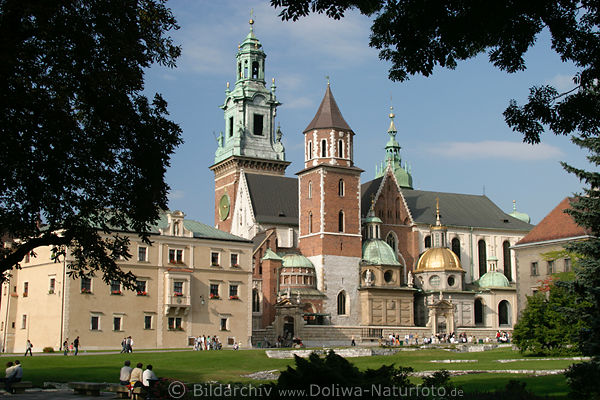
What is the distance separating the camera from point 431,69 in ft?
46.7

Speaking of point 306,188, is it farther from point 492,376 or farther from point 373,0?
point 373,0

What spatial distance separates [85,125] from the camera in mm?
17750

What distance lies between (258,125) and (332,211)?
26.2 metres

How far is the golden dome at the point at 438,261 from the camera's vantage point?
77.4 metres

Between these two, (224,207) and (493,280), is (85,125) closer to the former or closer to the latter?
(493,280)

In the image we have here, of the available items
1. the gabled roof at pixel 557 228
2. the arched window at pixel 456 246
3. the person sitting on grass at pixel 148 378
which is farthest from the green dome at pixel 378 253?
the person sitting on grass at pixel 148 378

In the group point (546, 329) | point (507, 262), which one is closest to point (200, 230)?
point (546, 329)

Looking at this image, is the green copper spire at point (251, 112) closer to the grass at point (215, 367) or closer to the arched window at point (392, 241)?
the arched window at point (392, 241)

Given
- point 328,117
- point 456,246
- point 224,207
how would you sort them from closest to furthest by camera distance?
point 328,117 → point 456,246 → point 224,207

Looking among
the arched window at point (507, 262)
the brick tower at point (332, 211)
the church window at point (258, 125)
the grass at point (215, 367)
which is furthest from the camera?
the church window at point (258, 125)

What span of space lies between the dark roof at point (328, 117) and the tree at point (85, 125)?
55721mm

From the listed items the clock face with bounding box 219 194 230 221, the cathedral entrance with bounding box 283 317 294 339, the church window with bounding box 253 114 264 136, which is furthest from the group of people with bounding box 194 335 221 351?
the church window with bounding box 253 114 264 136

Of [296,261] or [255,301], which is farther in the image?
[296,261]

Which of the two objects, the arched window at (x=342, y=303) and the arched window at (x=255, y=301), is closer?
the arched window at (x=255, y=301)
